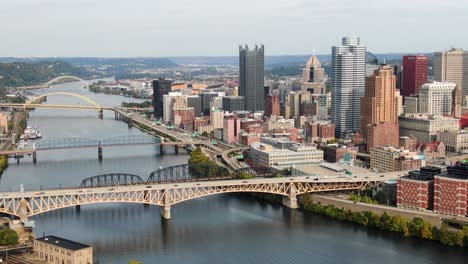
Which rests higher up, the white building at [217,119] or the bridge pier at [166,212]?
the white building at [217,119]

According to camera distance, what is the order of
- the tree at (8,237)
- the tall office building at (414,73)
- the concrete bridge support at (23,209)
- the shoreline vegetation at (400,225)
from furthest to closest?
the tall office building at (414,73) → the concrete bridge support at (23,209) → the shoreline vegetation at (400,225) → the tree at (8,237)

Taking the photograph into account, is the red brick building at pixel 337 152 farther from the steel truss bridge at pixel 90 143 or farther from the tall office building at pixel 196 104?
the tall office building at pixel 196 104

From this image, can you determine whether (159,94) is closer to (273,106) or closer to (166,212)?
(273,106)

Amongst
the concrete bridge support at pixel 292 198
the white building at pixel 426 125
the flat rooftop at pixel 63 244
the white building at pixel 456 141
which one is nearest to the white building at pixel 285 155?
the concrete bridge support at pixel 292 198

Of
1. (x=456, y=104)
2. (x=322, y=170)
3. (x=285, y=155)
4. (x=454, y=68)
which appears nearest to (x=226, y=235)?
(x=322, y=170)

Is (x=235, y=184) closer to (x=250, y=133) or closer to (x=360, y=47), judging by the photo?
(x=250, y=133)

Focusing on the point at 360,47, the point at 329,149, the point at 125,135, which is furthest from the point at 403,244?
the point at 125,135
